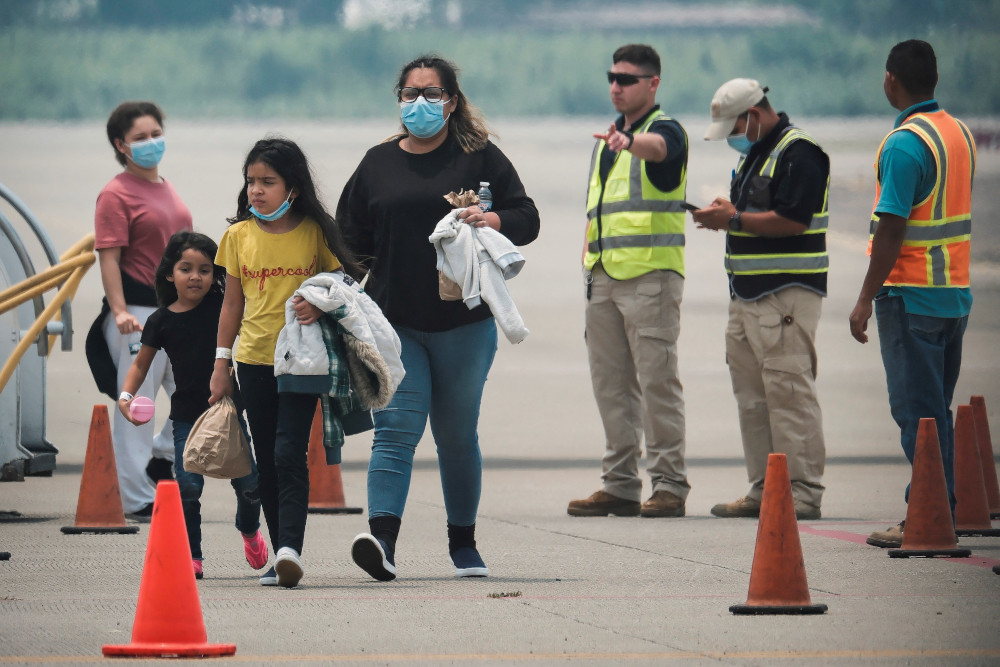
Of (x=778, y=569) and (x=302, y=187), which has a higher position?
(x=302, y=187)

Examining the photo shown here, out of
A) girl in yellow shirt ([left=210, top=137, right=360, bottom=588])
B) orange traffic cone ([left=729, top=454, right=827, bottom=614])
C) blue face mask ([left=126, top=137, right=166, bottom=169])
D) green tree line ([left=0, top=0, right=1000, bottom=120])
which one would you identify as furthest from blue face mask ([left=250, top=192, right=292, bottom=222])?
green tree line ([left=0, top=0, right=1000, bottom=120])

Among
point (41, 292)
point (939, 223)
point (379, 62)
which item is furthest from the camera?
point (379, 62)

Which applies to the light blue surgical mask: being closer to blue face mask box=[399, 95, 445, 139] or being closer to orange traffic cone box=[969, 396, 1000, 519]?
orange traffic cone box=[969, 396, 1000, 519]

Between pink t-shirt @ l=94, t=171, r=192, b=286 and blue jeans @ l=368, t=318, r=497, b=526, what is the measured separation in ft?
7.96

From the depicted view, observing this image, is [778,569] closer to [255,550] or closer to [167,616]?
[167,616]

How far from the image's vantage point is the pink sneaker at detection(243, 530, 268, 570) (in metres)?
6.48

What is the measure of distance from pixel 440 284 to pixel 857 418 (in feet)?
28.1

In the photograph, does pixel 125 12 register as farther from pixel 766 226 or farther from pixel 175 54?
pixel 766 226

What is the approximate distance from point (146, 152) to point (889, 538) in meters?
4.03

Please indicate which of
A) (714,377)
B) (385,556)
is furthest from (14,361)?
(714,377)

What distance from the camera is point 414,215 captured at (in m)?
6.22

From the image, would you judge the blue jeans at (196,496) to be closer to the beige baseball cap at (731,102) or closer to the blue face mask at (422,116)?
the blue face mask at (422,116)

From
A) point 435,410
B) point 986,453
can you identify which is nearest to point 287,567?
point 435,410

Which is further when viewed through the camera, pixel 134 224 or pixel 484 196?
pixel 134 224
